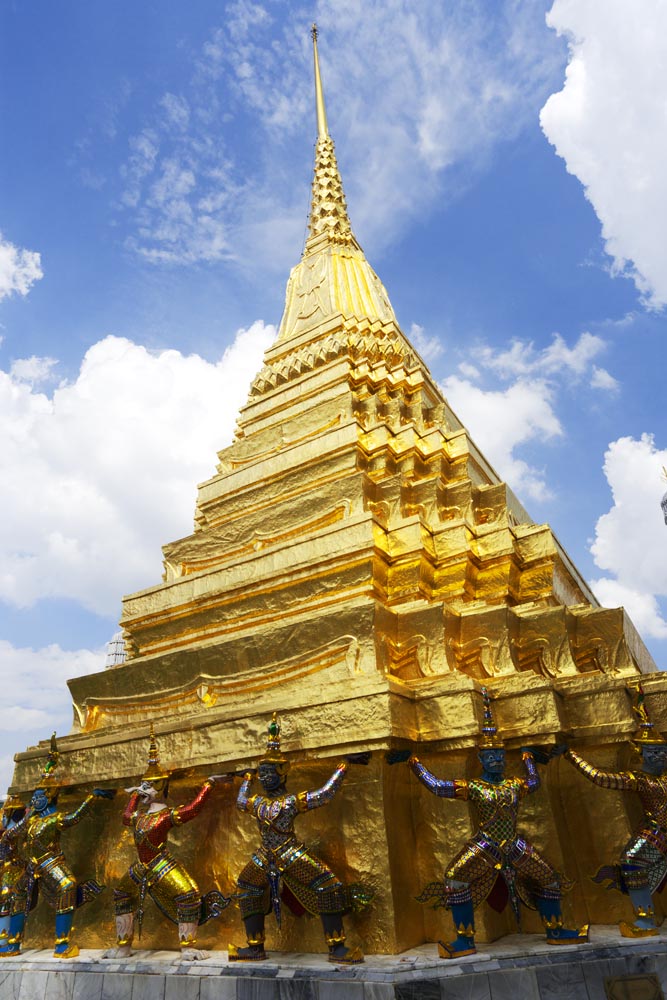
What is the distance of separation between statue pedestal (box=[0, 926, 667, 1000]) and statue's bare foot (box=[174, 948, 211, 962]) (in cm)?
13

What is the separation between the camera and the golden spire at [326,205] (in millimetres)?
19453

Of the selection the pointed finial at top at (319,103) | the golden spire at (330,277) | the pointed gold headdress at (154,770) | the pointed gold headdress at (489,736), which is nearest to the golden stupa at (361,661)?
the pointed gold headdress at (489,736)

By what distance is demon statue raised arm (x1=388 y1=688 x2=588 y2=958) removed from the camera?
5.90 m

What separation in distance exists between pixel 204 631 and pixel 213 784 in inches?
134

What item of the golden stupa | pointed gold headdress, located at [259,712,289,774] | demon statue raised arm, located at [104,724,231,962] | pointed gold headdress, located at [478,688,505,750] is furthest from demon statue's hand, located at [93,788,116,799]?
pointed gold headdress, located at [478,688,505,750]

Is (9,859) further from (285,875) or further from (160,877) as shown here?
(285,875)

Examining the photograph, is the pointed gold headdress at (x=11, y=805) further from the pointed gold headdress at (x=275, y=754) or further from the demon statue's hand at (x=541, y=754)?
the demon statue's hand at (x=541, y=754)

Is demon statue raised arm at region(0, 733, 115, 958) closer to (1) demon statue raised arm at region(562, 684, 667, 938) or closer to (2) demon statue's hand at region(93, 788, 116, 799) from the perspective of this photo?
(2) demon statue's hand at region(93, 788, 116, 799)

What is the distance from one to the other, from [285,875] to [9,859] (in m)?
4.38

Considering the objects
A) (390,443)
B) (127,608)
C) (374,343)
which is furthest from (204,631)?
(374,343)

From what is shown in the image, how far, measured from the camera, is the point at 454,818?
21.9ft

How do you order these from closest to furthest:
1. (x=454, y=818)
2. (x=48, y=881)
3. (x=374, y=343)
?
(x=454, y=818) < (x=48, y=881) < (x=374, y=343)

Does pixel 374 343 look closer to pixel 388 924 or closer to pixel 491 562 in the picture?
pixel 491 562

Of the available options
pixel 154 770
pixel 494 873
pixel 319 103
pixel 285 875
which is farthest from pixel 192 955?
pixel 319 103
